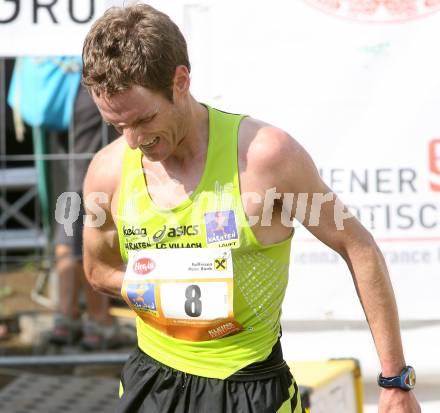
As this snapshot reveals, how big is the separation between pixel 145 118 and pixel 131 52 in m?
0.15

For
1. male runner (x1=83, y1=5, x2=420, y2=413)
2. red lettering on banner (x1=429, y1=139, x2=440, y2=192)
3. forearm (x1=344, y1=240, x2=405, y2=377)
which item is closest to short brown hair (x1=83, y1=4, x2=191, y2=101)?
male runner (x1=83, y1=5, x2=420, y2=413)

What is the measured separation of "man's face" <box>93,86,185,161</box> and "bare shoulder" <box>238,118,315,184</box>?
0.56ft

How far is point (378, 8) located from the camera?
364cm

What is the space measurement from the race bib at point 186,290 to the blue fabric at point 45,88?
2607mm

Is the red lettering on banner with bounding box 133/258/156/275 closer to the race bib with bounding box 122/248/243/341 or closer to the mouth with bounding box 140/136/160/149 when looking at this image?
the race bib with bounding box 122/248/243/341

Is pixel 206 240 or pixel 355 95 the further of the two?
pixel 355 95

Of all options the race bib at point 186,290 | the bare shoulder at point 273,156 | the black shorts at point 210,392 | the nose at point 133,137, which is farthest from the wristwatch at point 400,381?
the nose at point 133,137

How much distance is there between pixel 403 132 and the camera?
145 inches

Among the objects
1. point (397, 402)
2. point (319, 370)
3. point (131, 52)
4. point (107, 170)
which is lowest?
point (319, 370)

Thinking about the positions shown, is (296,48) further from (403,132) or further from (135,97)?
(135,97)

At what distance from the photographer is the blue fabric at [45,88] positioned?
503 centimetres

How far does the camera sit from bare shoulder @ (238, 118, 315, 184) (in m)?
2.30

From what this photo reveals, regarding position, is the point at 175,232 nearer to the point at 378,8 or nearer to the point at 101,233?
the point at 101,233

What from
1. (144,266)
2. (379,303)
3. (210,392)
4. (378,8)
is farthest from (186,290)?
(378,8)
